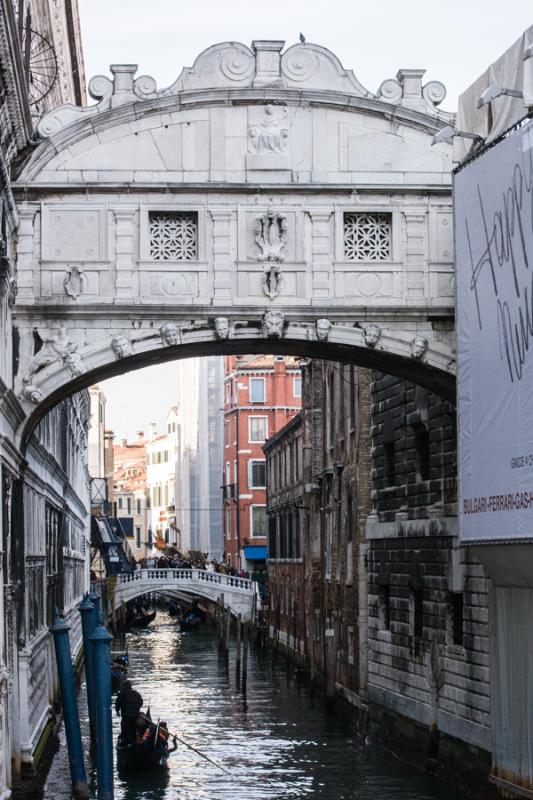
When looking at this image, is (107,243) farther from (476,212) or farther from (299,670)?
(299,670)

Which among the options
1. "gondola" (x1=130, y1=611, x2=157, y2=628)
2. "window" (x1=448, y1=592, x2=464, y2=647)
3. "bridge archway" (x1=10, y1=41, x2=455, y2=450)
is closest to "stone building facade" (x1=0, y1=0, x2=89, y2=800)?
"bridge archway" (x1=10, y1=41, x2=455, y2=450)

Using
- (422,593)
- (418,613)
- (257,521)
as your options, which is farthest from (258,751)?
(257,521)

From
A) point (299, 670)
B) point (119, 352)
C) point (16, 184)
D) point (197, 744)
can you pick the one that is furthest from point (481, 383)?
point (299, 670)

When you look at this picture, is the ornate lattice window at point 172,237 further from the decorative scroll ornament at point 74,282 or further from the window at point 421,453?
the window at point 421,453

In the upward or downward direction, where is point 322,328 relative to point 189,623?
upward

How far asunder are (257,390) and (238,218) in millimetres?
53695

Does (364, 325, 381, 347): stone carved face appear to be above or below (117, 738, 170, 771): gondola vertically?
above

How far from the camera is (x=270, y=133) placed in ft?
57.6

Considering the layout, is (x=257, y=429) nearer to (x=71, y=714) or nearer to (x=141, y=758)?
(x=141, y=758)

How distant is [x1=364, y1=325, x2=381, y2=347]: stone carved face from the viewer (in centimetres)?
1738

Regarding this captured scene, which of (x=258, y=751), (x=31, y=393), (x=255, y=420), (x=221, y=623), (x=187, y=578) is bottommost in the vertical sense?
(x=258, y=751)

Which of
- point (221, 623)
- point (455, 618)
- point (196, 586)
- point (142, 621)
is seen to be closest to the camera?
point (455, 618)

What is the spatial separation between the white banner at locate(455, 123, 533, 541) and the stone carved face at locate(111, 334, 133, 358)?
360 cm

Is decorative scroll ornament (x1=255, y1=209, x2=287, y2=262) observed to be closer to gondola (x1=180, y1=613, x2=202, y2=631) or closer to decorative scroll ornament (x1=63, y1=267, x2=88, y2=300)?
decorative scroll ornament (x1=63, y1=267, x2=88, y2=300)
